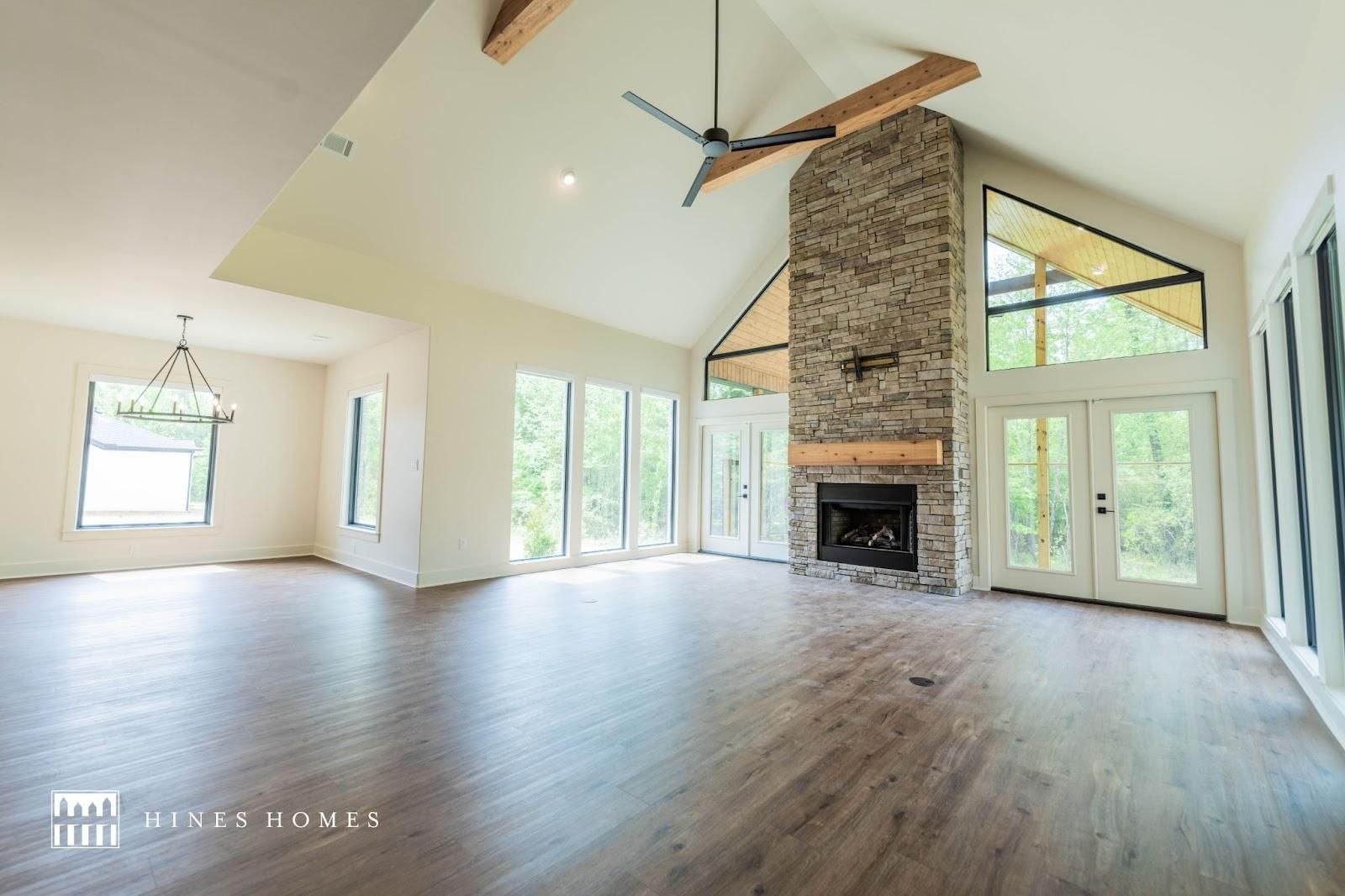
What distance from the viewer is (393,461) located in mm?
6465

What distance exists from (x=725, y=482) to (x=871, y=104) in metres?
5.07

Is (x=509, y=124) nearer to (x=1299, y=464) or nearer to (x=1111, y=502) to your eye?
(x=1299, y=464)

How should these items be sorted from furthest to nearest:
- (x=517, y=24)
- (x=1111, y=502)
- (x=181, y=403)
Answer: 1. (x=181, y=403)
2. (x=1111, y=502)
3. (x=517, y=24)

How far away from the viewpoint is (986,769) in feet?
7.59

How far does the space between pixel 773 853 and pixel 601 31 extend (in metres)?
5.48

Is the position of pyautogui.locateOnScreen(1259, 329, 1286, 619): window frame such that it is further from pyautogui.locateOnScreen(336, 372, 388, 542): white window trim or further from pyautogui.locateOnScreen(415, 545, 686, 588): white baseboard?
pyautogui.locateOnScreen(336, 372, 388, 542): white window trim

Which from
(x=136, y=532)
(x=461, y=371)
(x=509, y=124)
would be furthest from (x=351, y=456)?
(x=509, y=124)

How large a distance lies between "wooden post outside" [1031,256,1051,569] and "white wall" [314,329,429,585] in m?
6.32

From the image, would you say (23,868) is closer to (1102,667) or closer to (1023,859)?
(1023,859)

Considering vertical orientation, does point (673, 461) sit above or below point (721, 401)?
below

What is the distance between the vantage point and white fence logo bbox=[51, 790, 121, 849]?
1762mm

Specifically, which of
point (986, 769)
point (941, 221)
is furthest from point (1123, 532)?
point (986, 769)

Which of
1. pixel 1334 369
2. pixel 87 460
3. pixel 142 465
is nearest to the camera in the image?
pixel 1334 369

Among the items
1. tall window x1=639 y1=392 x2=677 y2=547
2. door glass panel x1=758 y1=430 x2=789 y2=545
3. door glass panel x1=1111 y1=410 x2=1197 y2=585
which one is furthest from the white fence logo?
door glass panel x1=1111 y1=410 x2=1197 y2=585
